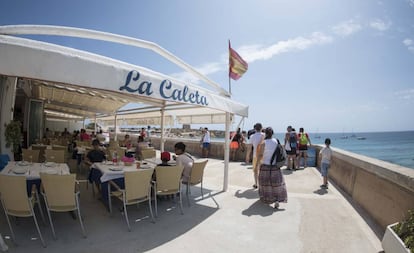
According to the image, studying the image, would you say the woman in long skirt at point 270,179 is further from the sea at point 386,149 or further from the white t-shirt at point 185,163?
the sea at point 386,149

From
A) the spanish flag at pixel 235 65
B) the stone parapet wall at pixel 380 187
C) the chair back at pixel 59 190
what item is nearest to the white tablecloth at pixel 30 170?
the chair back at pixel 59 190

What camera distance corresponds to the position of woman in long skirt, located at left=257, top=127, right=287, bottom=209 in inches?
184

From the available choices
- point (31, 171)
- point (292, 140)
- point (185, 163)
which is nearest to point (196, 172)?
point (185, 163)

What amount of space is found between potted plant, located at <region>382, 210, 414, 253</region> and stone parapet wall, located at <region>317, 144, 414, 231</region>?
15.0 inches

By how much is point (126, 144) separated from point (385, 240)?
871cm

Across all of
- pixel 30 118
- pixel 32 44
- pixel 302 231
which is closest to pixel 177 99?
pixel 32 44

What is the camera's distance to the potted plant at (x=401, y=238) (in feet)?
7.84

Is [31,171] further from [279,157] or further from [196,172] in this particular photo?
[279,157]

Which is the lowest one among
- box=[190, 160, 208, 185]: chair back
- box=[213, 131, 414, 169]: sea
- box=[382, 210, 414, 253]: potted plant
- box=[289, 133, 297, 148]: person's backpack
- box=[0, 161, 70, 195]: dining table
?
box=[213, 131, 414, 169]: sea

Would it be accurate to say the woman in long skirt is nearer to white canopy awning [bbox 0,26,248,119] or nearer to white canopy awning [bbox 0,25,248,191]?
white canopy awning [bbox 0,25,248,191]

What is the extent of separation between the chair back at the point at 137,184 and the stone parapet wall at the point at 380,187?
3572 mm

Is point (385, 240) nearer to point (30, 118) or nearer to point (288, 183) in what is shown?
point (288, 183)

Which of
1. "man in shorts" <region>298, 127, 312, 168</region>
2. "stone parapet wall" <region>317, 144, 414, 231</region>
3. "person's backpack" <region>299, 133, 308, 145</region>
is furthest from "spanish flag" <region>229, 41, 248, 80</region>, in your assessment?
"person's backpack" <region>299, 133, 308, 145</region>

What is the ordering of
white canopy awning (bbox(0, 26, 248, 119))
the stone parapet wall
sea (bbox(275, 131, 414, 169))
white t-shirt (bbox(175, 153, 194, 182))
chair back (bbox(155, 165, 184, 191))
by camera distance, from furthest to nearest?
sea (bbox(275, 131, 414, 169)) < white t-shirt (bbox(175, 153, 194, 182)) < chair back (bbox(155, 165, 184, 191)) < the stone parapet wall < white canopy awning (bbox(0, 26, 248, 119))
